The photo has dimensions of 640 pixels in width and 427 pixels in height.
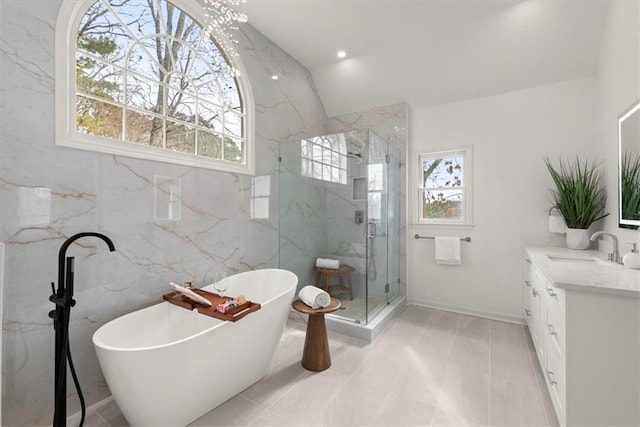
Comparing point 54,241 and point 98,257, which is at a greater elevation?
point 54,241

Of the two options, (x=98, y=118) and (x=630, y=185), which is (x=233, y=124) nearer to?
(x=98, y=118)

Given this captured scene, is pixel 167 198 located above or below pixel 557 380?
above

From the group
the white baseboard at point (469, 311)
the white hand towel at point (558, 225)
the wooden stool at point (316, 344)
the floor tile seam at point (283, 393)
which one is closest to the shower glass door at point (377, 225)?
the white baseboard at point (469, 311)

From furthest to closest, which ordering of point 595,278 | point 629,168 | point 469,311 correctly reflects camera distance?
1. point 469,311
2. point 629,168
3. point 595,278

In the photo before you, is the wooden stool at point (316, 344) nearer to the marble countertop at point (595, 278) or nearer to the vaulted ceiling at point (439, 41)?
the marble countertop at point (595, 278)

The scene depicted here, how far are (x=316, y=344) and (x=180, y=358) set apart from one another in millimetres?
1055

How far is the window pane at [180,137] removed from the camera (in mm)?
2184

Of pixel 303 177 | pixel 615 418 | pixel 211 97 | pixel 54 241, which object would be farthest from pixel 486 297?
pixel 54 241

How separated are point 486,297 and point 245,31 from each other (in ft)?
12.7

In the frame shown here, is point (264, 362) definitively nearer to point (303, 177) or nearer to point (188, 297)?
point (188, 297)

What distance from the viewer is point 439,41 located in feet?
9.32

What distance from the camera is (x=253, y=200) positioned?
2.80 m

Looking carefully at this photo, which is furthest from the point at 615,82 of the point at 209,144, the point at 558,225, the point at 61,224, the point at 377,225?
the point at 61,224

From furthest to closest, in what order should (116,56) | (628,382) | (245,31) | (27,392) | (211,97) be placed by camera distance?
1. (245,31)
2. (211,97)
3. (116,56)
4. (27,392)
5. (628,382)
